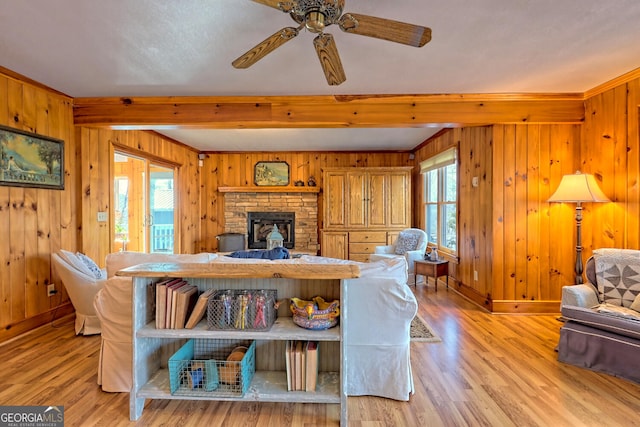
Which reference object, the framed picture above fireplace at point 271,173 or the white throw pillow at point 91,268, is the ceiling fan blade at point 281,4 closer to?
the white throw pillow at point 91,268

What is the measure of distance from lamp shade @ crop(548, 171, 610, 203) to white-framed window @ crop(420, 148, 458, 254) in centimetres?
155

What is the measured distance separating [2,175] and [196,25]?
7.44 feet

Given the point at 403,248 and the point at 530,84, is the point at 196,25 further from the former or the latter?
the point at 403,248

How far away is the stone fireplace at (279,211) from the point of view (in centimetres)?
644

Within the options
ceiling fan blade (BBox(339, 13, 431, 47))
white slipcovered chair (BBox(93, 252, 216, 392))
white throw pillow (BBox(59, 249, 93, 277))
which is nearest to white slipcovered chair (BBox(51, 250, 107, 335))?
white throw pillow (BBox(59, 249, 93, 277))

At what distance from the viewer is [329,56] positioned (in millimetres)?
1860

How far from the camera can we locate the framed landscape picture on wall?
2750 millimetres

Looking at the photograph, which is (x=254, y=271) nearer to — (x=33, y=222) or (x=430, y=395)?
(x=430, y=395)

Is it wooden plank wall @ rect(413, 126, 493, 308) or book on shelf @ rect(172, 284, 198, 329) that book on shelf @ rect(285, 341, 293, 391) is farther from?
wooden plank wall @ rect(413, 126, 493, 308)

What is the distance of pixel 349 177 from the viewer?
19.9ft

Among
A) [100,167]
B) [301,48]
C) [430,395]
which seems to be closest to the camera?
[430,395]

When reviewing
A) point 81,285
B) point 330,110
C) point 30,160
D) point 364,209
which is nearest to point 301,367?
point 81,285

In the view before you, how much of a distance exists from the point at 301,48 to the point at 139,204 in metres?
3.85

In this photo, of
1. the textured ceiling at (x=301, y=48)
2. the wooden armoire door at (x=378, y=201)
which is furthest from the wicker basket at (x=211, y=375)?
the wooden armoire door at (x=378, y=201)
